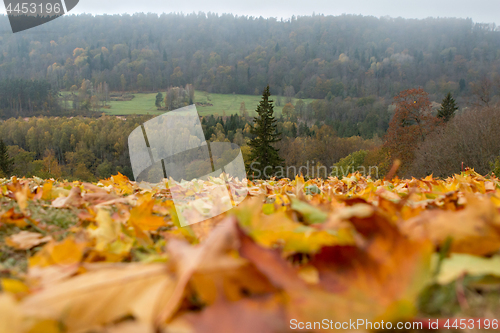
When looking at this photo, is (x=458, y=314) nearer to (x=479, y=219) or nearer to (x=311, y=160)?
(x=479, y=219)

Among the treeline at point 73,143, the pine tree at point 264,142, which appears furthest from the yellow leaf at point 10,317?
the treeline at point 73,143

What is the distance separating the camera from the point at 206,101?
207ft

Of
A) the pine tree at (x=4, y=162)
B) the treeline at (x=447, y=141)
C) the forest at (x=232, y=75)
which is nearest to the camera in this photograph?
the treeline at (x=447, y=141)

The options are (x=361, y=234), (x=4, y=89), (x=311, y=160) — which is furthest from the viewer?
(x=4, y=89)

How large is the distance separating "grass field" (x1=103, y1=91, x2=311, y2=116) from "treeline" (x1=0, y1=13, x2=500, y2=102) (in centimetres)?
242

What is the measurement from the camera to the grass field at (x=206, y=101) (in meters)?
58.7

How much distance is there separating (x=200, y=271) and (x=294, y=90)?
70.8 metres

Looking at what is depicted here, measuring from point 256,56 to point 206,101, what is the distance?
1959cm

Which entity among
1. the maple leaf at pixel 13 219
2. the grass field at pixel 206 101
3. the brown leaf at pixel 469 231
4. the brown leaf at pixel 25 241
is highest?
the brown leaf at pixel 469 231

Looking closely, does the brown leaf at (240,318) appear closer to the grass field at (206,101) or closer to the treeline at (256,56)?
the grass field at (206,101)

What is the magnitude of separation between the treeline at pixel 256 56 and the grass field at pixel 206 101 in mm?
2425

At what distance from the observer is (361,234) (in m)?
0.38

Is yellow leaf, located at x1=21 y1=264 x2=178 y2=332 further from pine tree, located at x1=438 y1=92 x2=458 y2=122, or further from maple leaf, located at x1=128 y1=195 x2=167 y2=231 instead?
pine tree, located at x1=438 y1=92 x2=458 y2=122

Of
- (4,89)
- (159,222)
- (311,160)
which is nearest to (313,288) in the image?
(159,222)
